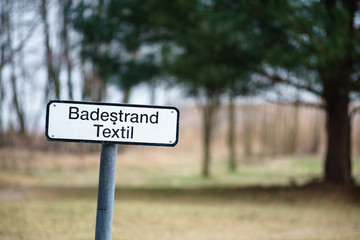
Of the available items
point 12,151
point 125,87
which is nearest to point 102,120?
point 125,87

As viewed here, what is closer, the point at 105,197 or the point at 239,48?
the point at 105,197

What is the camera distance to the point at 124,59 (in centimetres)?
1336

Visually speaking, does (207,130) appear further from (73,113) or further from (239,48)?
(73,113)

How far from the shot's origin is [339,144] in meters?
11.9

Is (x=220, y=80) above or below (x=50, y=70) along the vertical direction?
below

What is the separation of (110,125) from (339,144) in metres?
10.8

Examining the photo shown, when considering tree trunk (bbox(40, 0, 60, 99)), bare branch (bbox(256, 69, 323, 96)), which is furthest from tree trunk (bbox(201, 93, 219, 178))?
bare branch (bbox(256, 69, 323, 96))

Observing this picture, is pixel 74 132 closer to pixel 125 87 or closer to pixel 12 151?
pixel 125 87

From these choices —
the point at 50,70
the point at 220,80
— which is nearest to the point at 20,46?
the point at 50,70

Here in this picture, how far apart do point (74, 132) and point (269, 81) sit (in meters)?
10.6

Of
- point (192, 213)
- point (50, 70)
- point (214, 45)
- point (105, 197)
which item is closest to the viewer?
point (105, 197)

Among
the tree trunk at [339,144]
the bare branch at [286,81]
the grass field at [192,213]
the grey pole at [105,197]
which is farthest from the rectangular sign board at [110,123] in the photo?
the tree trunk at [339,144]

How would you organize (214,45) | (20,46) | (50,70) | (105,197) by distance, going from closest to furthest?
(105,197) < (214,45) < (20,46) < (50,70)

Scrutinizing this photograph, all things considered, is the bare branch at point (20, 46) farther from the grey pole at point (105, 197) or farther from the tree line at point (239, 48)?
the grey pole at point (105, 197)
